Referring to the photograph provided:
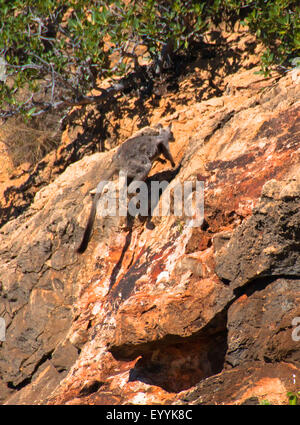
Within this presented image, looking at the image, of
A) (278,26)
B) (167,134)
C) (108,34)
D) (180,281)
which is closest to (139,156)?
(167,134)

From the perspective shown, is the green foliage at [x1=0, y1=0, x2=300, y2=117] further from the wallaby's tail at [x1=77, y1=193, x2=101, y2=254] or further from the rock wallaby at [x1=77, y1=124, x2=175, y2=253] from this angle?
the wallaby's tail at [x1=77, y1=193, x2=101, y2=254]

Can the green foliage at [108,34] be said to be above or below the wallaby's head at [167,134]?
above

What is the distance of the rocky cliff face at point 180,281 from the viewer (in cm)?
338

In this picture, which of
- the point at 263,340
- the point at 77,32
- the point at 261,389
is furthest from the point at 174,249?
the point at 77,32

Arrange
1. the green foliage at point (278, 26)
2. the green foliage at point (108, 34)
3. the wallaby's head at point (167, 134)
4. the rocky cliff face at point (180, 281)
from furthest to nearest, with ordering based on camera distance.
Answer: the green foliage at point (108, 34) < the green foliage at point (278, 26) < the wallaby's head at point (167, 134) < the rocky cliff face at point (180, 281)

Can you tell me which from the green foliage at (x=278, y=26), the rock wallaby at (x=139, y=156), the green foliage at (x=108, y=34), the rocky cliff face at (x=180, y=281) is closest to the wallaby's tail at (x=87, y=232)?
the rock wallaby at (x=139, y=156)

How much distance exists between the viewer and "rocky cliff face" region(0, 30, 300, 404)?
11.1ft

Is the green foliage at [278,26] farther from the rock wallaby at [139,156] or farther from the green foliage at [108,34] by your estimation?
the rock wallaby at [139,156]

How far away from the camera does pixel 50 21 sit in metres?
10.3

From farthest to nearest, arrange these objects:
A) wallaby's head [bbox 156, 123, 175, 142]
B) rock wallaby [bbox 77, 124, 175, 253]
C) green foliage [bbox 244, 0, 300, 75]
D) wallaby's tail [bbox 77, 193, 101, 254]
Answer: green foliage [bbox 244, 0, 300, 75]
wallaby's head [bbox 156, 123, 175, 142]
rock wallaby [bbox 77, 124, 175, 253]
wallaby's tail [bbox 77, 193, 101, 254]

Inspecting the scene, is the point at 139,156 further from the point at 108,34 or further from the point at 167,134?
the point at 108,34

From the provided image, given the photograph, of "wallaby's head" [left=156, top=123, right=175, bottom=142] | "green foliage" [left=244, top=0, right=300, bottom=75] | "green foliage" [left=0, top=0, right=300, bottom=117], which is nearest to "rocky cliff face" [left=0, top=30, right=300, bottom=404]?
"wallaby's head" [left=156, top=123, right=175, bottom=142]

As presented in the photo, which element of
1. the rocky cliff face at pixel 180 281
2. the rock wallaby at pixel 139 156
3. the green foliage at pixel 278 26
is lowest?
the rocky cliff face at pixel 180 281

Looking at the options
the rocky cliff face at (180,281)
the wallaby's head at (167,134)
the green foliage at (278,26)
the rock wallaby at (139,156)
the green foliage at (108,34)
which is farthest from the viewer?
the green foliage at (108,34)
